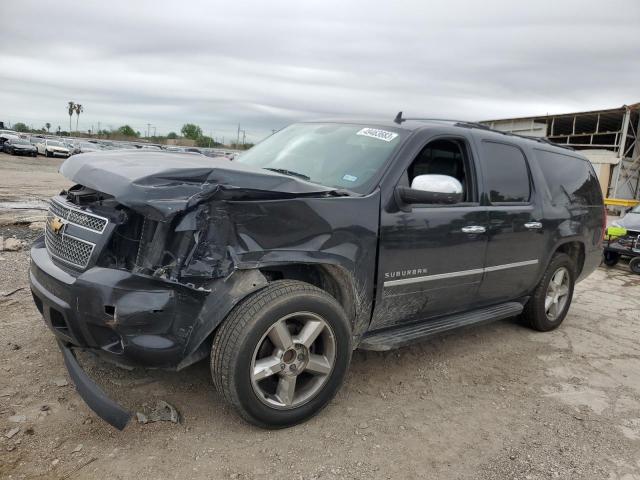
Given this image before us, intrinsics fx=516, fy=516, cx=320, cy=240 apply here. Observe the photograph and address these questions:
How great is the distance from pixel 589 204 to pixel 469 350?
7.25 feet

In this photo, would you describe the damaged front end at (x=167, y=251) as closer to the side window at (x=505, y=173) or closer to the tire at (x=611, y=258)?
the side window at (x=505, y=173)

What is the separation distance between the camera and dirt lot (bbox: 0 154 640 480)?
2.69 meters

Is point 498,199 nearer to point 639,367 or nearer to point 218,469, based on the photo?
point 639,367

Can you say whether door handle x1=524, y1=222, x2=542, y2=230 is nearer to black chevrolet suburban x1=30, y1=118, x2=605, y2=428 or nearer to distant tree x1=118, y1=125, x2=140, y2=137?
black chevrolet suburban x1=30, y1=118, x2=605, y2=428

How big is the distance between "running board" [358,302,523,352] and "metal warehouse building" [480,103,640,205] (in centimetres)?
2033

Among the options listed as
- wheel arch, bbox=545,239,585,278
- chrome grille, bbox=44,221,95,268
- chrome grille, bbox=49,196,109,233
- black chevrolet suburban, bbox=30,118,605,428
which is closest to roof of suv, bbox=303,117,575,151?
black chevrolet suburban, bbox=30,118,605,428

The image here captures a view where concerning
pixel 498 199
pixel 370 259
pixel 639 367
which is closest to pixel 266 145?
pixel 370 259

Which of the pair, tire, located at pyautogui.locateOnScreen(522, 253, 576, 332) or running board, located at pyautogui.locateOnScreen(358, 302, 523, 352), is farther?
tire, located at pyautogui.locateOnScreen(522, 253, 576, 332)

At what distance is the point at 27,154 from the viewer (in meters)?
36.6

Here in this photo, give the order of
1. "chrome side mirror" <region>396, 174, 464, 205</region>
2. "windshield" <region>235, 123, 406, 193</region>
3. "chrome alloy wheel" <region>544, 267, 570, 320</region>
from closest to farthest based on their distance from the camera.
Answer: "chrome side mirror" <region>396, 174, 464, 205</region>, "windshield" <region>235, 123, 406, 193</region>, "chrome alloy wheel" <region>544, 267, 570, 320</region>

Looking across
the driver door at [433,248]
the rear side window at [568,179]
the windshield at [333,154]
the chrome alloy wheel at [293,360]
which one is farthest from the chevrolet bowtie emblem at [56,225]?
the rear side window at [568,179]

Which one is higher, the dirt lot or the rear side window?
the rear side window

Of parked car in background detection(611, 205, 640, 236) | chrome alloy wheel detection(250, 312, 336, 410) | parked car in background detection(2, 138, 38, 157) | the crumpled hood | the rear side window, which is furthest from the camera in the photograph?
parked car in background detection(2, 138, 38, 157)

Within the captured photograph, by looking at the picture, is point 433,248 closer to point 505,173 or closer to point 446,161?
point 446,161
